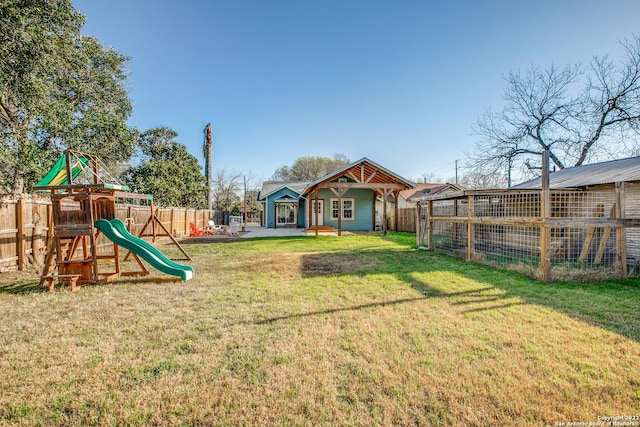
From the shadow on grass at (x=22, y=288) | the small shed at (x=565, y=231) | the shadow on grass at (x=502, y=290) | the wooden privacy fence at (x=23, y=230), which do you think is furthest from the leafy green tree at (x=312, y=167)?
the shadow on grass at (x=22, y=288)

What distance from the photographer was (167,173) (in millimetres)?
19672

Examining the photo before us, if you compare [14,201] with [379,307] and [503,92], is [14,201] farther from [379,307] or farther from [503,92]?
[503,92]

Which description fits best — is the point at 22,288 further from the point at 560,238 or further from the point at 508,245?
the point at 560,238

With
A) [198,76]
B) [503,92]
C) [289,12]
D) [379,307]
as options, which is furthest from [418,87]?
[379,307]

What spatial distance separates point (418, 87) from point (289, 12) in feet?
21.8

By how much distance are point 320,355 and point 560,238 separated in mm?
8309

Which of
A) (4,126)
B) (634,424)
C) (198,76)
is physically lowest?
(634,424)

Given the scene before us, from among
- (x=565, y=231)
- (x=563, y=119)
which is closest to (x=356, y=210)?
(x=565, y=231)

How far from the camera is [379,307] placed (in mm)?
3980

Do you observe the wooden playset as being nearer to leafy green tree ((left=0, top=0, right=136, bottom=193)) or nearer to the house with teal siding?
leafy green tree ((left=0, top=0, right=136, bottom=193))

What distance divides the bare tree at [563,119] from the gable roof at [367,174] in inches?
266

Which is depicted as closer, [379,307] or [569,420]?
[569,420]

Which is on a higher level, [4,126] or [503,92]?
[503,92]

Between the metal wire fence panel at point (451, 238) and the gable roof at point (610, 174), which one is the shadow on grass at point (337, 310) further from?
the gable roof at point (610, 174)
